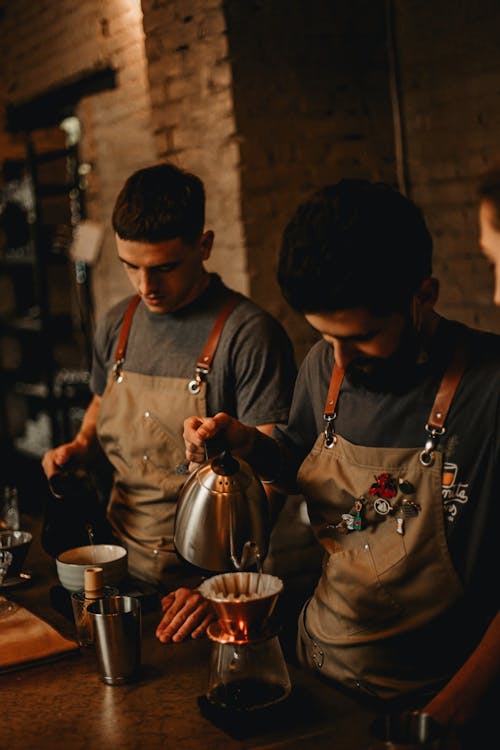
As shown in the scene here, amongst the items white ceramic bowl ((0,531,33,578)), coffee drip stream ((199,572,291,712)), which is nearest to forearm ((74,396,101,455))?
white ceramic bowl ((0,531,33,578))

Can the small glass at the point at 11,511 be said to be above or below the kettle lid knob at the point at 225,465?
below

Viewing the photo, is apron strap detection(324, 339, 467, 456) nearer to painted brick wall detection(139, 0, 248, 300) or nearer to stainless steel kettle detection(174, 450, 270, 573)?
stainless steel kettle detection(174, 450, 270, 573)

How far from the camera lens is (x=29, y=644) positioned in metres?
2.06

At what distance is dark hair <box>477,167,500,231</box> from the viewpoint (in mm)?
1741

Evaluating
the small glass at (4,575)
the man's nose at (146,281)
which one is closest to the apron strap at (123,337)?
the man's nose at (146,281)

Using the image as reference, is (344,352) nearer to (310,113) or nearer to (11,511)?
(11,511)

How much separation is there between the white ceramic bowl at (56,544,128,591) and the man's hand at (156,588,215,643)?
0.17 meters

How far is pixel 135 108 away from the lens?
15.3ft

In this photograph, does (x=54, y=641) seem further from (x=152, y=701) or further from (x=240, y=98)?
(x=240, y=98)

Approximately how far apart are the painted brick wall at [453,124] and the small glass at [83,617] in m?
1.88

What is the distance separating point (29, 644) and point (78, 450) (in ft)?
3.13

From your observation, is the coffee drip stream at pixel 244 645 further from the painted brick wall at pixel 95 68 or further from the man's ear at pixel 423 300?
the painted brick wall at pixel 95 68

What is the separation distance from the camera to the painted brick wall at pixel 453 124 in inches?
133

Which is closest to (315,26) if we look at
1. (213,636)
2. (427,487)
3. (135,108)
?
(135,108)
